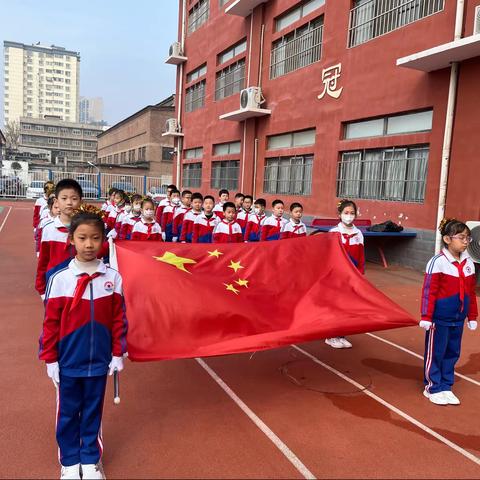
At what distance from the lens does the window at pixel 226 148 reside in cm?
1889

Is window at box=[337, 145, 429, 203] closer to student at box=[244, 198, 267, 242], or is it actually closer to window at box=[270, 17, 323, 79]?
window at box=[270, 17, 323, 79]

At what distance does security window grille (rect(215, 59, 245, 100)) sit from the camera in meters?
18.4

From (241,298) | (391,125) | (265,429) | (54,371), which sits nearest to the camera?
(54,371)

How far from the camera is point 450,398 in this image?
397 cm

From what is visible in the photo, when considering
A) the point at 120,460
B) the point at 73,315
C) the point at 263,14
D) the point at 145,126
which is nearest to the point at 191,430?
the point at 120,460

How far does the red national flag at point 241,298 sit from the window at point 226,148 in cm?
1449

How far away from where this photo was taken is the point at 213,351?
132 inches

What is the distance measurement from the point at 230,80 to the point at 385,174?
10.4 metres

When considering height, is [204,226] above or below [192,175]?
below

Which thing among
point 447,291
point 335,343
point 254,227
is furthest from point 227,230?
point 447,291

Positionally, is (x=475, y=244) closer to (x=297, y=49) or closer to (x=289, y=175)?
(x=289, y=175)

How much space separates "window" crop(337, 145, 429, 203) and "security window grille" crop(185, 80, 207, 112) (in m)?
11.6

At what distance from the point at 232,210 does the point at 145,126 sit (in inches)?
1454

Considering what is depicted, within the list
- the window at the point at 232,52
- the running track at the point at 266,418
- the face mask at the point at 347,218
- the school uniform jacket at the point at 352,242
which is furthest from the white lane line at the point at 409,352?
the window at the point at 232,52
